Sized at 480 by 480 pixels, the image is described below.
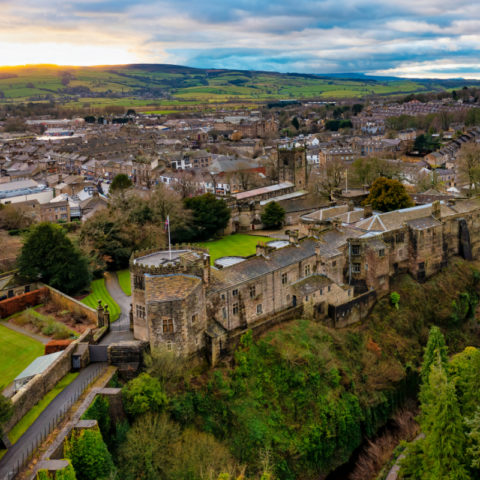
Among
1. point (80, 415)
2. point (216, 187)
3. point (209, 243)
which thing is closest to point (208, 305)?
point (80, 415)

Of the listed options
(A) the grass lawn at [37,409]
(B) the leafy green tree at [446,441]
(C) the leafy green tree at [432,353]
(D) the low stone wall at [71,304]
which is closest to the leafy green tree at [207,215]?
(D) the low stone wall at [71,304]

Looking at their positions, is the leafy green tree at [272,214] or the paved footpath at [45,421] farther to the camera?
the leafy green tree at [272,214]

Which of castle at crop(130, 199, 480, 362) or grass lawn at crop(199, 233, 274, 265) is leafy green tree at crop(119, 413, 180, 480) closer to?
castle at crop(130, 199, 480, 362)

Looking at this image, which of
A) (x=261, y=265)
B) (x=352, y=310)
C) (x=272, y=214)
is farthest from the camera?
(x=272, y=214)

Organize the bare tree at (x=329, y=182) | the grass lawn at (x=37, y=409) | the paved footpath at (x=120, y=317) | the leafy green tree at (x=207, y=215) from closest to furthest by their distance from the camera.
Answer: the grass lawn at (x=37, y=409), the paved footpath at (x=120, y=317), the leafy green tree at (x=207, y=215), the bare tree at (x=329, y=182)

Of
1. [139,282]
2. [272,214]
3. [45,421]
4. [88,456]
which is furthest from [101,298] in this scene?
[272,214]

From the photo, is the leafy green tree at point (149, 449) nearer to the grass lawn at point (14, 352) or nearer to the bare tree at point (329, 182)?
the grass lawn at point (14, 352)

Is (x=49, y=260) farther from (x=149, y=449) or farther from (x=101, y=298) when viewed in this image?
(x=149, y=449)
